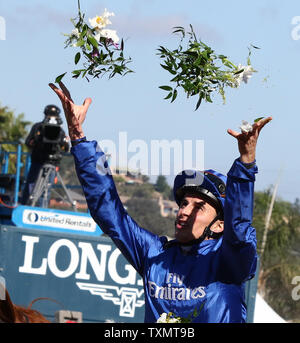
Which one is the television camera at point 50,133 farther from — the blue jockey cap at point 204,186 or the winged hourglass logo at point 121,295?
the blue jockey cap at point 204,186

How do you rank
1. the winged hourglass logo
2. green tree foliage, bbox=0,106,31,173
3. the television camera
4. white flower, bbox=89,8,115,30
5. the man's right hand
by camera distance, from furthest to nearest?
green tree foliage, bbox=0,106,31,173 → the television camera → the winged hourglass logo → the man's right hand → white flower, bbox=89,8,115,30

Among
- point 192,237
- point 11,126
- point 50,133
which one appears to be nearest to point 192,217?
point 192,237

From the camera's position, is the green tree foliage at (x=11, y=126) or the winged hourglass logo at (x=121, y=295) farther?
the green tree foliage at (x=11, y=126)

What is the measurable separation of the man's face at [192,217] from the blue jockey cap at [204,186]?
3cm

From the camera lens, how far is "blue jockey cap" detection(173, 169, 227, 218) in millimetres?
3869

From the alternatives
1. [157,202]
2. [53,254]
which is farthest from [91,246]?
[157,202]

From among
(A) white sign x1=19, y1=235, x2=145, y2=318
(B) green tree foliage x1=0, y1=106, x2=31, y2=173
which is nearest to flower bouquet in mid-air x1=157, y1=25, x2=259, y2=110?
(A) white sign x1=19, y1=235, x2=145, y2=318

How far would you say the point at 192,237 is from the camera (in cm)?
376

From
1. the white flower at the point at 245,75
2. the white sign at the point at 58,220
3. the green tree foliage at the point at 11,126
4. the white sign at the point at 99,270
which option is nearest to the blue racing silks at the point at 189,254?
the white flower at the point at 245,75

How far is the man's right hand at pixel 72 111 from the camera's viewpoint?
3.67 meters

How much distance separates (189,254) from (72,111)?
0.90m

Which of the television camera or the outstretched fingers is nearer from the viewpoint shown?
the outstretched fingers

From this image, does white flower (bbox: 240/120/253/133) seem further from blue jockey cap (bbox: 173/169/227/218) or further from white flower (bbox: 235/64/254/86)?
blue jockey cap (bbox: 173/169/227/218)
